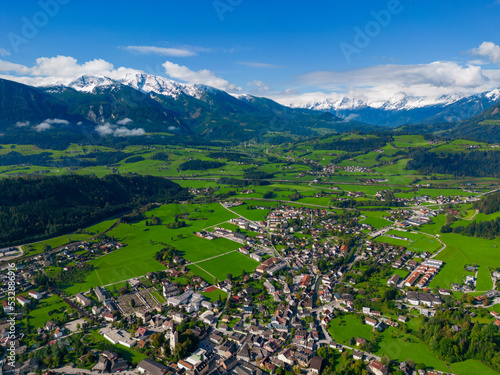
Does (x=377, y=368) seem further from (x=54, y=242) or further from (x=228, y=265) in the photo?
(x=54, y=242)

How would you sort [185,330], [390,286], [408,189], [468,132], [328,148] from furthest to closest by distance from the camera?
[468,132]
[328,148]
[408,189]
[390,286]
[185,330]

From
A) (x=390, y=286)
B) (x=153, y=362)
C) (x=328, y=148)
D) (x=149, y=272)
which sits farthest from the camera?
→ (x=328, y=148)

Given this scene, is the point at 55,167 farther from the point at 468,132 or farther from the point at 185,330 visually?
the point at 468,132

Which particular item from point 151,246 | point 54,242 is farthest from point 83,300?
point 54,242

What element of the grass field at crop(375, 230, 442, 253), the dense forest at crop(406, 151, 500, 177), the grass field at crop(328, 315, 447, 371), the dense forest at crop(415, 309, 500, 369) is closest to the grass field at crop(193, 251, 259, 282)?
the grass field at crop(328, 315, 447, 371)

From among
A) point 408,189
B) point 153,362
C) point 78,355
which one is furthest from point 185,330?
point 408,189

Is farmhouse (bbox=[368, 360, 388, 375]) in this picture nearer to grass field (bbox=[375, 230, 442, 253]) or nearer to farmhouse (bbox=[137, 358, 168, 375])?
farmhouse (bbox=[137, 358, 168, 375])
